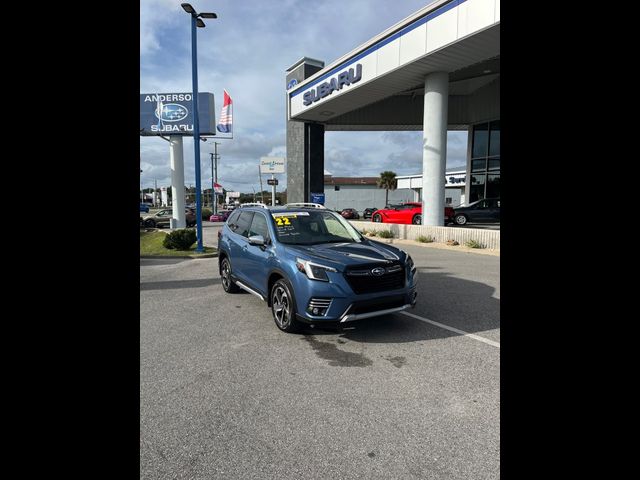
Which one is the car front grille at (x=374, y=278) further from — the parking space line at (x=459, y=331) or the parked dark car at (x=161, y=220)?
the parked dark car at (x=161, y=220)

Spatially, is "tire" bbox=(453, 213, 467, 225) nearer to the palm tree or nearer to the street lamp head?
the street lamp head

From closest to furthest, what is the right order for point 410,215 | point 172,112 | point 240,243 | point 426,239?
point 240,243
point 426,239
point 410,215
point 172,112

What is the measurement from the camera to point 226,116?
31.0 metres

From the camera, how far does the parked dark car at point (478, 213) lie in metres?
21.5

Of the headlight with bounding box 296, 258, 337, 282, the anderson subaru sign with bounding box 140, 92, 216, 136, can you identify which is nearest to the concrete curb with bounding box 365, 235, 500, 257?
the headlight with bounding box 296, 258, 337, 282

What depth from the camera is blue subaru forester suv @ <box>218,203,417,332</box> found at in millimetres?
4535

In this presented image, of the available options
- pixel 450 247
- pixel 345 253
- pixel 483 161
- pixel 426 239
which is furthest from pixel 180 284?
pixel 483 161

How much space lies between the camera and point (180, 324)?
5.59 m

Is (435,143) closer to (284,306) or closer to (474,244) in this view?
(474,244)

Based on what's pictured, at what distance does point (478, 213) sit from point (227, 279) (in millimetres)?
17991

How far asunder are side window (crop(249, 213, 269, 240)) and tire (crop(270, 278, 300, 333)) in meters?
0.93
